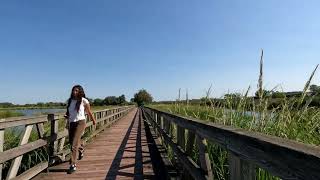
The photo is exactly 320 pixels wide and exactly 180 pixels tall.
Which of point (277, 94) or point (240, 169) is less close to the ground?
point (277, 94)

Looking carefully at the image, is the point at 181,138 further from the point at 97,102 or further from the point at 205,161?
the point at 97,102

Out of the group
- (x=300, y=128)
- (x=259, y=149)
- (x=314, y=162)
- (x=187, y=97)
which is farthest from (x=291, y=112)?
(x=187, y=97)

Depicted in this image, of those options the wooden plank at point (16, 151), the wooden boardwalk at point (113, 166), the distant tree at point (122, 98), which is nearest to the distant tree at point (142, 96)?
the distant tree at point (122, 98)

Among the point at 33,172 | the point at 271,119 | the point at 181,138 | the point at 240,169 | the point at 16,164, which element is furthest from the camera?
the point at 33,172

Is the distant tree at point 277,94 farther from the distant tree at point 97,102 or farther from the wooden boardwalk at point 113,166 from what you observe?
the distant tree at point 97,102

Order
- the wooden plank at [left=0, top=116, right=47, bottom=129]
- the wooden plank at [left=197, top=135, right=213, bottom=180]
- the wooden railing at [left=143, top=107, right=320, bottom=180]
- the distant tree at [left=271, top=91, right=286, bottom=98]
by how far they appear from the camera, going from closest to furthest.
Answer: the wooden railing at [left=143, top=107, right=320, bottom=180] → the wooden plank at [left=197, top=135, right=213, bottom=180] → the distant tree at [left=271, top=91, right=286, bottom=98] → the wooden plank at [left=0, top=116, right=47, bottom=129]

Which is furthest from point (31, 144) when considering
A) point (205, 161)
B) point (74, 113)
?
point (205, 161)

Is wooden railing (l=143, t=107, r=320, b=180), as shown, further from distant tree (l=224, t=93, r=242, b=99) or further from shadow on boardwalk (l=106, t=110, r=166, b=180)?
shadow on boardwalk (l=106, t=110, r=166, b=180)

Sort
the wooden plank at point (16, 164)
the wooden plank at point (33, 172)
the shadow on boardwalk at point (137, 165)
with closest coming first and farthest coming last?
1. the wooden plank at point (16, 164)
2. the wooden plank at point (33, 172)
3. the shadow on boardwalk at point (137, 165)

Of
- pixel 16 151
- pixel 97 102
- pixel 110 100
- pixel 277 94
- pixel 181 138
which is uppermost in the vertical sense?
pixel 110 100

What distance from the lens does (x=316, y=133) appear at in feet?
14.2

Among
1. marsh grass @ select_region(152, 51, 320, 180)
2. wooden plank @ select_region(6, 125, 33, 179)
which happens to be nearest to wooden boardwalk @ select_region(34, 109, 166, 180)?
wooden plank @ select_region(6, 125, 33, 179)

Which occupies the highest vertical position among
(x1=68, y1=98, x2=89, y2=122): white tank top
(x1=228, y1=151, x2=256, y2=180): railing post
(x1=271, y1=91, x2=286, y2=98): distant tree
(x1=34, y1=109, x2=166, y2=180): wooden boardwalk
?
(x1=271, y1=91, x2=286, y2=98): distant tree

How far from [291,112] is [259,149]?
2.46m
